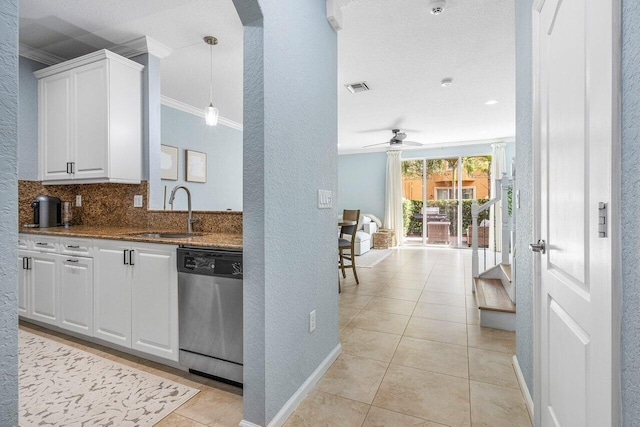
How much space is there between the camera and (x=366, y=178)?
28.6ft

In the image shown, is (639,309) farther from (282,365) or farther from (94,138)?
(94,138)

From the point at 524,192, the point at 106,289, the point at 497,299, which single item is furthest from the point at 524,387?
the point at 106,289

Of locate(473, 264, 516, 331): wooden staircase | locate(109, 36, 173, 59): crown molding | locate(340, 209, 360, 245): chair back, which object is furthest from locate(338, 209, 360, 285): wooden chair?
locate(109, 36, 173, 59): crown molding

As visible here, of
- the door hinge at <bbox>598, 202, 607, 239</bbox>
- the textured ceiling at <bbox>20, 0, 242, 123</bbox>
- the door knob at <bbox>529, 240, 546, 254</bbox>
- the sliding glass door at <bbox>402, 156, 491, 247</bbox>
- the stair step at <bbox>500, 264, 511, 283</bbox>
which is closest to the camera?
the door hinge at <bbox>598, 202, 607, 239</bbox>

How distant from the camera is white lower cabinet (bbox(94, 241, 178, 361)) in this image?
2043 millimetres

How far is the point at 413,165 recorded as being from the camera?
8.44 metres

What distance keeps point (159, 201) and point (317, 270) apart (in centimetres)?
205

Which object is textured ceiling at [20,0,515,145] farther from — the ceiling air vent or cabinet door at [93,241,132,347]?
cabinet door at [93,241,132,347]

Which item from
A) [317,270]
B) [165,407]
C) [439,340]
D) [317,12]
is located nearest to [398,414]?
[317,270]

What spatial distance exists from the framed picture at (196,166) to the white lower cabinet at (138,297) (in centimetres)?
294

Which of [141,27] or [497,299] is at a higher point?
[141,27]

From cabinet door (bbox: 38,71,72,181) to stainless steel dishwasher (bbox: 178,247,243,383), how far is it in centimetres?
212

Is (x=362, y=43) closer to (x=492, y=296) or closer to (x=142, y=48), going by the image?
(x=142, y=48)

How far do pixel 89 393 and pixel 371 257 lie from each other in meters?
5.32
